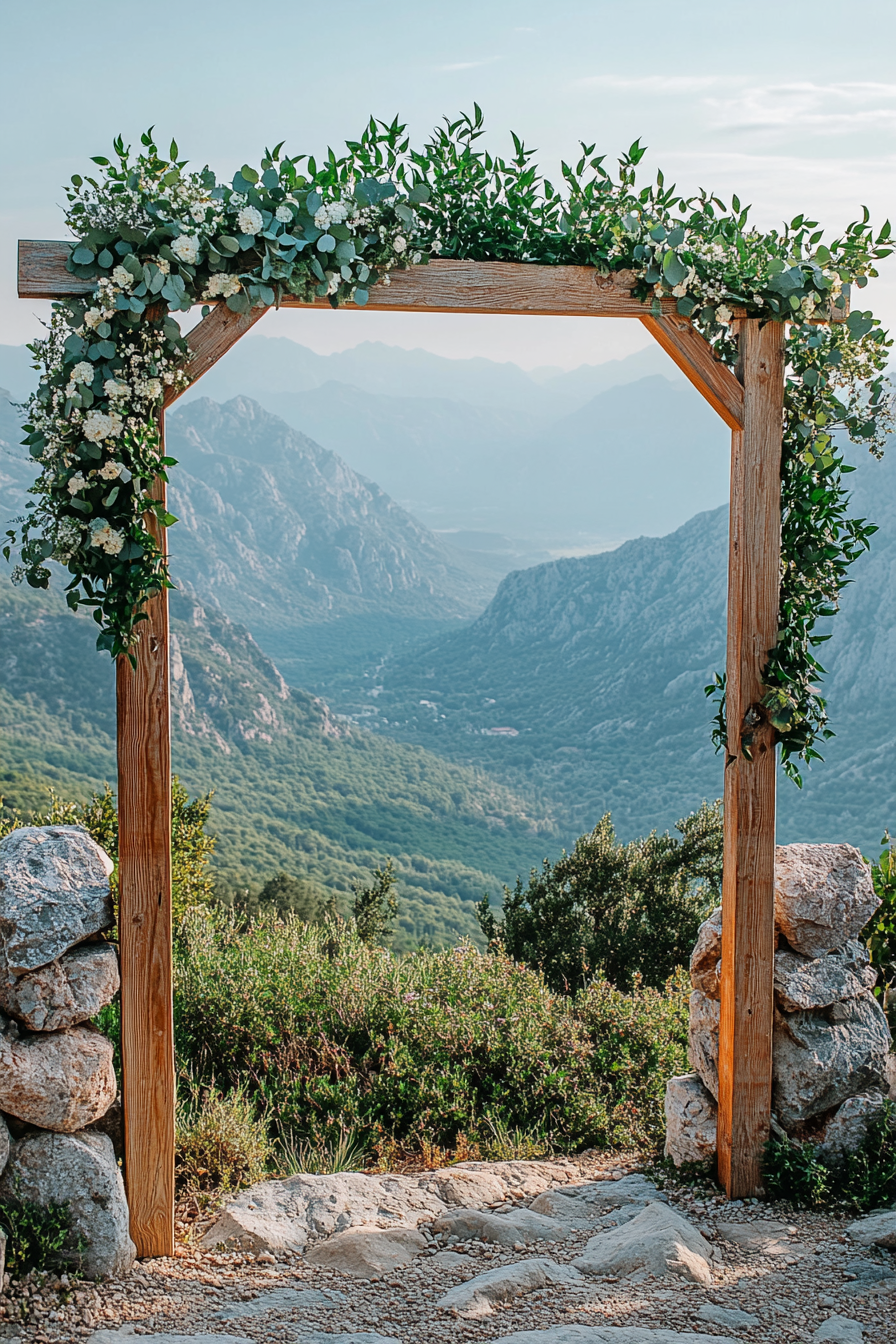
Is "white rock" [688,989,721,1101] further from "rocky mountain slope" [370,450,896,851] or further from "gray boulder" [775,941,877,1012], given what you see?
"rocky mountain slope" [370,450,896,851]

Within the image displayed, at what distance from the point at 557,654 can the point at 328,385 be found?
168 feet

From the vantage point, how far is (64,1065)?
8.70ft

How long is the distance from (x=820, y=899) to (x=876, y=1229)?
1.01 meters

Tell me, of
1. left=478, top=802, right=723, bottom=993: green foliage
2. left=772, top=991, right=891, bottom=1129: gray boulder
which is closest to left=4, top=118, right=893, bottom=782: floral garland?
left=772, top=991, right=891, bottom=1129: gray boulder

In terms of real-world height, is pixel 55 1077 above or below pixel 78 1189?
above

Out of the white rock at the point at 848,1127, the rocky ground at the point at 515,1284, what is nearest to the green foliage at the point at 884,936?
the white rock at the point at 848,1127

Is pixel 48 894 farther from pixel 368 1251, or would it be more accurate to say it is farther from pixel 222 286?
pixel 222 286

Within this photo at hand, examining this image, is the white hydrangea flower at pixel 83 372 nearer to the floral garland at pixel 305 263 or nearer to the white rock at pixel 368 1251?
the floral garland at pixel 305 263

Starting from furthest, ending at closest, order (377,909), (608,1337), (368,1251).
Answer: (377,909) < (368,1251) < (608,1337)

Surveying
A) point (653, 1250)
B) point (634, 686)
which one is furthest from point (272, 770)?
point (653, 1250)

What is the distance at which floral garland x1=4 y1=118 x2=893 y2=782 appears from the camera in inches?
99.8

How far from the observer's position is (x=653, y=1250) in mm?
2744

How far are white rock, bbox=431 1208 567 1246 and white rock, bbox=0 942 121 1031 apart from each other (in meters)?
1.34

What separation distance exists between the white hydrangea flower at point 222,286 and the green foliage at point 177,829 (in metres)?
3.64
